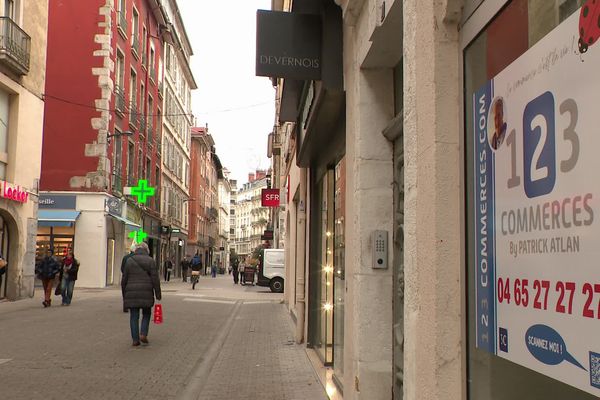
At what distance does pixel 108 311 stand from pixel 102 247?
11.4m

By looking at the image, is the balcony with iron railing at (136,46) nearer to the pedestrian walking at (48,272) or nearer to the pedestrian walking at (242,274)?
the pedestrian walking at (242,274)

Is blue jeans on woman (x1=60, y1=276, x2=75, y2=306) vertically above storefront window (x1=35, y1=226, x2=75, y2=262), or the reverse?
storefront window (x1=35, y1=226, x2=75, y2=262)

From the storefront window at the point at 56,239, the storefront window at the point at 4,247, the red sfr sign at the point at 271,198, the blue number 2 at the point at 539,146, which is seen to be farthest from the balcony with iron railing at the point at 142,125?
the blue number 2 at the point at 539,146

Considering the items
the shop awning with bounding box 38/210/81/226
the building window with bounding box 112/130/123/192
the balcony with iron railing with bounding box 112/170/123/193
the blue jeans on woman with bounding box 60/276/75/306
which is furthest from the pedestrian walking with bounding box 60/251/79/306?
the building window with bounding box 112/130/123/192

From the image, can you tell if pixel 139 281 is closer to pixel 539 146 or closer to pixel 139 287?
pixel 139 287

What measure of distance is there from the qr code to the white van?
25605 millimetres

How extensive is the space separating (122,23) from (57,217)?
10.1m

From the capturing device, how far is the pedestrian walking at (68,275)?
16281 mm

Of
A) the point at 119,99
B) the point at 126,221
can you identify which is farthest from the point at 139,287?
the point at 126,221

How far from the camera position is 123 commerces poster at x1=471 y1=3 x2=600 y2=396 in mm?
1669

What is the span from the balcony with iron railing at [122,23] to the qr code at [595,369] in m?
29.7

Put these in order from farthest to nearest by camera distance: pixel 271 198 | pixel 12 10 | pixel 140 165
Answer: pixel 140 165 < pixel 271 198 < pixel 12 10

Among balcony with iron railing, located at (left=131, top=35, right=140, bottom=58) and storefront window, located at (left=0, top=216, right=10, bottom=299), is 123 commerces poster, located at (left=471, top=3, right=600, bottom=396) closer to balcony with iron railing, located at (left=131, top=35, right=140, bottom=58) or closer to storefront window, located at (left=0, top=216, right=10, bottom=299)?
storefront window, located at (left=0, top=216, right=10, bottom=299)

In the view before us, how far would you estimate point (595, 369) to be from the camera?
163cm
